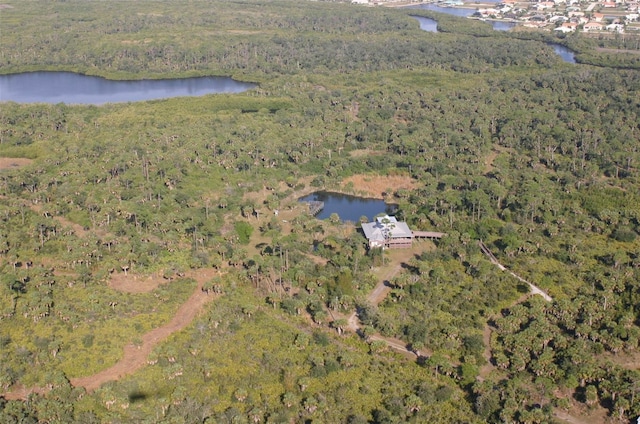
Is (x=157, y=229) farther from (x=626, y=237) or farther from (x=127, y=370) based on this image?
(x=626, y=237)

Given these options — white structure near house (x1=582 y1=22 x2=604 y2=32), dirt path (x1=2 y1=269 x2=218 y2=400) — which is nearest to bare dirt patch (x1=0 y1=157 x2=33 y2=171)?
dirt path (x1=2 y1=269 x2=218 y2=400)

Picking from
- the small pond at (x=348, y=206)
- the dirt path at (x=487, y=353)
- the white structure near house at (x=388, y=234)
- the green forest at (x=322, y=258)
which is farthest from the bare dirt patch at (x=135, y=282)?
the dirt path at (x=487, y=353)

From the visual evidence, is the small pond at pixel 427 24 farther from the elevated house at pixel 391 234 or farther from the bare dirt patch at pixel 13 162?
the elevated house at pixel 391 234

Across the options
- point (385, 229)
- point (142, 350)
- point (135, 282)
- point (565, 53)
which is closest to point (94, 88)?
point (135, 282)

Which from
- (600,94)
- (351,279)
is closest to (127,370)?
(351,279)

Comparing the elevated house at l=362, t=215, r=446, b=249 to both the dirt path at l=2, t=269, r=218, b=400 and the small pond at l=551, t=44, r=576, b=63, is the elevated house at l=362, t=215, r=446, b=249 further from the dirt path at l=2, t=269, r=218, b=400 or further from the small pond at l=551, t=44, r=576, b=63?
the small pond at l=551, t=44, r=576, b=63

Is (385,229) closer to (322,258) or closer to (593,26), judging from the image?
(322,258)

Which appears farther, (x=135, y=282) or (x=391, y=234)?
(x=391, y=234)

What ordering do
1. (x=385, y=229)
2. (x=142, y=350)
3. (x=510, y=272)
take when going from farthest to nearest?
(x=385, y=229)
(x=510, y=272)
(x=142, y=350)
